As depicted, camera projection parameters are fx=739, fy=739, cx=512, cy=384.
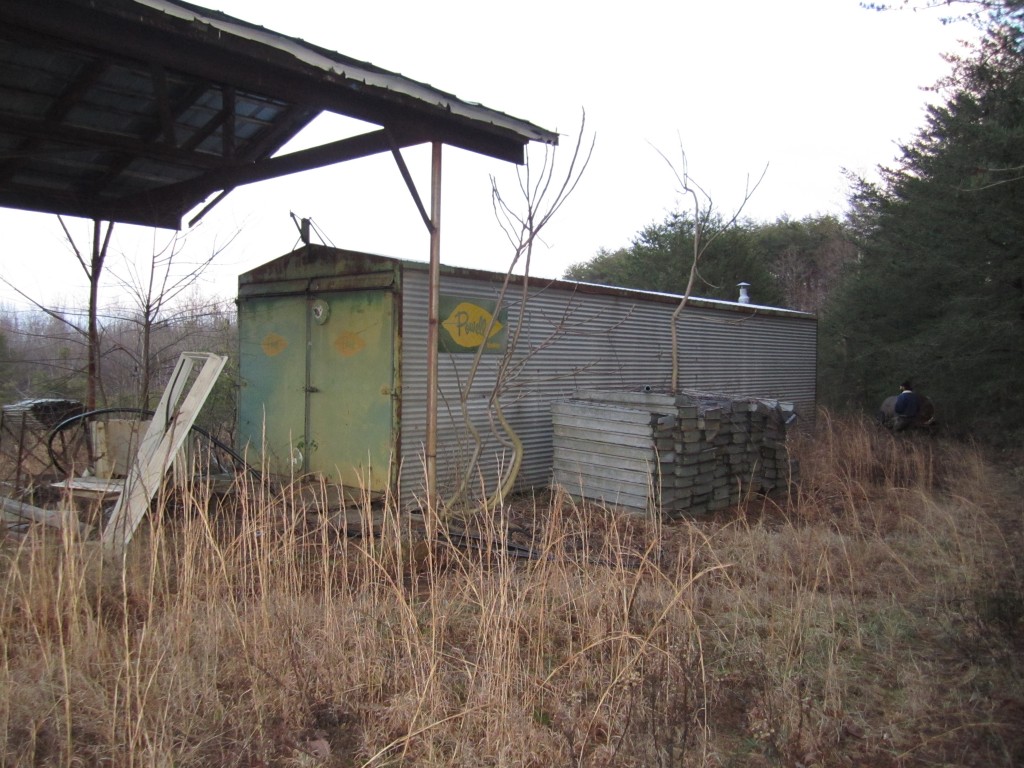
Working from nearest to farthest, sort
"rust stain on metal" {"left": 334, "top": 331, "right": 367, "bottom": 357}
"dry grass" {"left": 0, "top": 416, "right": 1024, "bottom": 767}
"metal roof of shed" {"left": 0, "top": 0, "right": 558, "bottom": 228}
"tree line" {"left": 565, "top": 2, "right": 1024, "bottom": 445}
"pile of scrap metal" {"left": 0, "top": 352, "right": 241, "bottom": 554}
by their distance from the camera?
1. "dry grass" {"left": 0, "top": 416, "right": 1024, "bottom": 767}
2. "metal roof of shed" {"left": 0, "top": 0, "right": 558, "bottom": 228}
3. "pile of scrap metal" {"left": 0, "top": 352, "right": 241, "bottom": 554}
4. "rust stain on metal" {"left": 334, "top": 331, "right": 367, "bottom": 357}
5. "tree line" {"left": 565, "top": 2, "right": 1024, "bottom": 445}

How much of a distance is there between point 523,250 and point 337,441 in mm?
2604

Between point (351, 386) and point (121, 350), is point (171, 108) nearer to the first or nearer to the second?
point (351, 386)

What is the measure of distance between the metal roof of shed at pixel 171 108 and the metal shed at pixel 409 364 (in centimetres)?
116

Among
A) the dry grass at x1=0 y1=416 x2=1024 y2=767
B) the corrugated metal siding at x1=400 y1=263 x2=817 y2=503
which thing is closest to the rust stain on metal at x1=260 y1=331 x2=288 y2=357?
the corrugated metal siding at x1=400 y1=263 x2=817 y2=503

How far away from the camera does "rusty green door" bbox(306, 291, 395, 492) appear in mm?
6676

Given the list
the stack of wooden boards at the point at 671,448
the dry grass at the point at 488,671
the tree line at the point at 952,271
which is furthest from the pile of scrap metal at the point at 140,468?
the tree line at the point at 952,271

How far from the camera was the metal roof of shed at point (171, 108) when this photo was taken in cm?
411

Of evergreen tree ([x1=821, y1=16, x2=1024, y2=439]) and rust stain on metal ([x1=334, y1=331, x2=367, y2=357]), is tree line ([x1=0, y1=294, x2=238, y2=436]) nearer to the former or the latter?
rust stain on metal ([x1=334, y1=331, x2=367, y2=357])

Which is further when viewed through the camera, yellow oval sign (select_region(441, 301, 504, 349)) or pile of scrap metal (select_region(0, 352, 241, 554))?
yellow oval sign (select_region(441, 301, 504, 349))

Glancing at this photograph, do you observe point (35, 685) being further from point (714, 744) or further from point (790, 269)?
point (790, 269)

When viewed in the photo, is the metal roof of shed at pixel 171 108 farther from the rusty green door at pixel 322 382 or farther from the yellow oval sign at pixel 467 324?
the yellow oval sign at pixel 467 324

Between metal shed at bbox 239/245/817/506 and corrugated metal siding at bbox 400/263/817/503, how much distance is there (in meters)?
0.02

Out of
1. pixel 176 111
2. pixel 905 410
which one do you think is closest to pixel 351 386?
pixel 176 111

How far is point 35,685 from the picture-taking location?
2982mm
